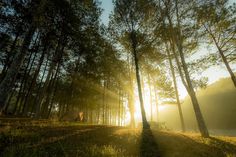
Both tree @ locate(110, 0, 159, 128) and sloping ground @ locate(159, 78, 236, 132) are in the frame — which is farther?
sloping ground @ locate(159, 78, 236, 132)

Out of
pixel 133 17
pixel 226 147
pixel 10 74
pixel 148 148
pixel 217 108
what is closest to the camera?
pixel 148 148

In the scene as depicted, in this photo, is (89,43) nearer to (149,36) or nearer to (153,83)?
(149,36)

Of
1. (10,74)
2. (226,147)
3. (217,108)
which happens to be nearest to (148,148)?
(226,147)

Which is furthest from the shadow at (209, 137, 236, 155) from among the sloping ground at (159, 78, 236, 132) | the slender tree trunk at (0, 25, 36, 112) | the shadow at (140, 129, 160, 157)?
the sloping ground at (159, 78, 236, 132)

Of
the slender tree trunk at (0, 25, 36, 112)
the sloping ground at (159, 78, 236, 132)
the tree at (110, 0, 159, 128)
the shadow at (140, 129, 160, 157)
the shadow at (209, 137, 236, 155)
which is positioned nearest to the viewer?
the shadow at (140, 129, 160, 157)

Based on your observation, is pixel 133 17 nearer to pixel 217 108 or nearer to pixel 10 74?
pixel 10 74

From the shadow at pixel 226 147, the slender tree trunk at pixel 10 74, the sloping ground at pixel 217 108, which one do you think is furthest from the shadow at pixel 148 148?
the sloping ground at pixel 217 108

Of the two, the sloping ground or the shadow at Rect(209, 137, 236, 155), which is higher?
the sloping ground

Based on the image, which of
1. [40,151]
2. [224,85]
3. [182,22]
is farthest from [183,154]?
[224,85]

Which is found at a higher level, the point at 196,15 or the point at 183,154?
the point at 196,15

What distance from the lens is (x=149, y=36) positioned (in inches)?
714

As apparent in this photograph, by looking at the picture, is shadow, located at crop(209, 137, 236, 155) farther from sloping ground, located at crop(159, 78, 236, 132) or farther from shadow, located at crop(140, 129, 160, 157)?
sloping ground, located at crop(159, 78, 236, 132)

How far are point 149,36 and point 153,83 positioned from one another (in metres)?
16.2

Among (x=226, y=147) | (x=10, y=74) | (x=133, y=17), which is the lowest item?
(x=226, y=147)
